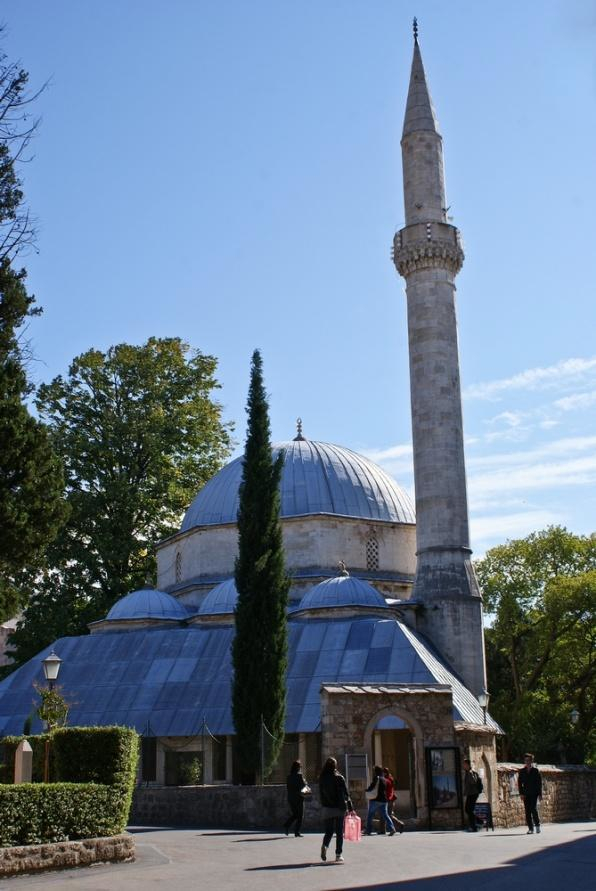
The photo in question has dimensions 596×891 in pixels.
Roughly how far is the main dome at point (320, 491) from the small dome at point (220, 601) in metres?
2.71

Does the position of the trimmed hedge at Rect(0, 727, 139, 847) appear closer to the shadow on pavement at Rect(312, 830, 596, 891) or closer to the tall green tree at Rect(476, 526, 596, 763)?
the shadow on pavement at Rect(312, 830, 596, 891)

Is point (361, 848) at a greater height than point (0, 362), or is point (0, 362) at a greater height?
point (0, 362)

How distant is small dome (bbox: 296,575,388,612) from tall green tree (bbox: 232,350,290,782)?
558 centimetres

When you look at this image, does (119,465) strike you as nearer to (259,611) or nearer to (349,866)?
(259,611)

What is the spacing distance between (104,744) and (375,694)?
6.49 meters

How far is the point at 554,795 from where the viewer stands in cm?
2523

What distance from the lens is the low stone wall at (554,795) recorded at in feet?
71.9

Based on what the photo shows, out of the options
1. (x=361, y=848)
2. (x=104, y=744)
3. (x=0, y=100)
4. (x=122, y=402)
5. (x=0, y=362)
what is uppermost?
(x=122, y=402)

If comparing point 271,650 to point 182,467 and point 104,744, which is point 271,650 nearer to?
point 104,744

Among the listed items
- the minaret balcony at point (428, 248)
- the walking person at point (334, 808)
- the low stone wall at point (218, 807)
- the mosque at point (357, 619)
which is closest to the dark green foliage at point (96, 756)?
the walking person at point (334, 808)

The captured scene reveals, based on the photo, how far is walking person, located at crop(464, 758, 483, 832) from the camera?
1878cm

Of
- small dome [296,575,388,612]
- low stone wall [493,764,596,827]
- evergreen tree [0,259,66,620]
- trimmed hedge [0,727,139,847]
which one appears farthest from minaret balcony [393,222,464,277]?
trimmed hedge [0,727,139,847]

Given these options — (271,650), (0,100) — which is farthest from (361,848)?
(0,100)

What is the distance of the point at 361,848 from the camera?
47.6 ft
